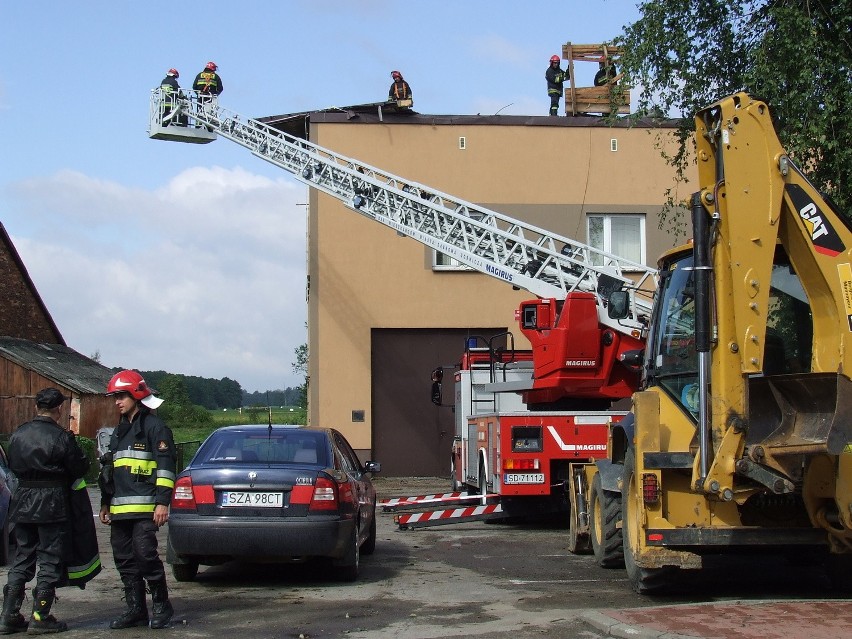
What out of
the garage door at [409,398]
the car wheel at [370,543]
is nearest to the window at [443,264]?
the garage door at [409,398]

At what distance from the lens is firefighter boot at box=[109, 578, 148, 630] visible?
26.7 feet

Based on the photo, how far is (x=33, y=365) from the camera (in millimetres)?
37594

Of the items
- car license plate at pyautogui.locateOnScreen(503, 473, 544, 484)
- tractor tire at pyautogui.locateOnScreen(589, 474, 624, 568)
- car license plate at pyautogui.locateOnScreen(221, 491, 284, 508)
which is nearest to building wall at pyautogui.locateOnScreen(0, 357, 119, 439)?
car license plate at pyautogui.locateOnScreen(503, 473, 544, 484)

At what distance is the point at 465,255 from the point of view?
67.3ft

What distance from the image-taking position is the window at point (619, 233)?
2594cm

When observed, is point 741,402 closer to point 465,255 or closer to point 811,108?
point 811,108

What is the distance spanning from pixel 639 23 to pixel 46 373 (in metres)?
27.6

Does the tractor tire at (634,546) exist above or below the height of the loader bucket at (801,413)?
below

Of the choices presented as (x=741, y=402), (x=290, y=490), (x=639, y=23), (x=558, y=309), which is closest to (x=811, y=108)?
(x=639, y=23)

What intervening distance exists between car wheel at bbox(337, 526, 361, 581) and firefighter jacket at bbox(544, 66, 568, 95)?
1816 cm

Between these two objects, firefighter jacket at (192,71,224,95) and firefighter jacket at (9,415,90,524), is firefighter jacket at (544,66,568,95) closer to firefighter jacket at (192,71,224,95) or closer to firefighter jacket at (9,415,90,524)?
firefighter jacket at (192,71,224,95)

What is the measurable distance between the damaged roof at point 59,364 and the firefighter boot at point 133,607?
99.4 feet

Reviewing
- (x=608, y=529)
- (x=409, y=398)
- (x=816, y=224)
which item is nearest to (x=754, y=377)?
(x=816, y=224)

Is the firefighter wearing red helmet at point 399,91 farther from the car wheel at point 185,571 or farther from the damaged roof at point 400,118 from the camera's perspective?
the car wheel at point 185,571
